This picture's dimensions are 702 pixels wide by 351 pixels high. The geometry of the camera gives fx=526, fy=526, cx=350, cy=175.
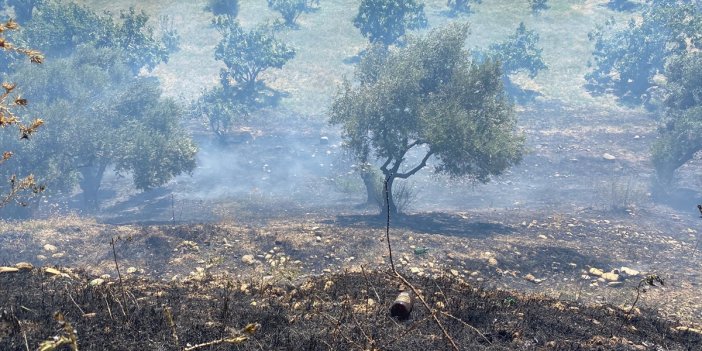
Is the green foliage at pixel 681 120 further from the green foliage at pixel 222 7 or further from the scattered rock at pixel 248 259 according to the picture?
the green foliage at pixel 222 7

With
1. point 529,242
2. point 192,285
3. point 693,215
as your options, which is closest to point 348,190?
point 529,242

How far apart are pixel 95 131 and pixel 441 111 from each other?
1887 cm

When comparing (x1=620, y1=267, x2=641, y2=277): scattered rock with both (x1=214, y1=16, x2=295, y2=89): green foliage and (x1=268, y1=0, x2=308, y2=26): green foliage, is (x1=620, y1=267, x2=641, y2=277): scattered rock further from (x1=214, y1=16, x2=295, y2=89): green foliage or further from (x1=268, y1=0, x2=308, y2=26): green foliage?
(x1=268, y1=0, x2=308, y2=26): green foliage

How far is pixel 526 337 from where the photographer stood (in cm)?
774

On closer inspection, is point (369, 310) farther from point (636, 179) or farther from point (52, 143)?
point (636, 179)

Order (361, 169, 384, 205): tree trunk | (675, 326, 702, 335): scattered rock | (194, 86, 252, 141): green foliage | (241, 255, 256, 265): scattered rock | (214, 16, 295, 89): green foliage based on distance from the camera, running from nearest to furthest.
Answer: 1. (675, 326, 702, 335): scattered rock
2. (241, 255, 256, 265): scattered rock
3. (361, 169, 384, 205): tree trunk
4. (194, 86, 252, 141): green foliage
5. (214, 16, 295, 89): green foliage

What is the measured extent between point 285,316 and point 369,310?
139 centimetres

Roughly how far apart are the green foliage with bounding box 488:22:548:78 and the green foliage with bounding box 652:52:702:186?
15.4 meters

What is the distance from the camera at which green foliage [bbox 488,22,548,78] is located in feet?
144

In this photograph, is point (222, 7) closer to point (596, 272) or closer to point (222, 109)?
point (222, 109)

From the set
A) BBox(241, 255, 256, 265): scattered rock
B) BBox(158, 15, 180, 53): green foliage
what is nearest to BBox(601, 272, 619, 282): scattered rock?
BBox(241, 255, 256, 265): scattered rock

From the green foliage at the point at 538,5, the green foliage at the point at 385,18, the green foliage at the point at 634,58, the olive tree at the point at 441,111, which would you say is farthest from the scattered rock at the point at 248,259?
the green foliage at the point at 538,5

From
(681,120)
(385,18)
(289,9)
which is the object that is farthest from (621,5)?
(289,9)

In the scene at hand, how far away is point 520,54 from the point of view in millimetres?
43969
